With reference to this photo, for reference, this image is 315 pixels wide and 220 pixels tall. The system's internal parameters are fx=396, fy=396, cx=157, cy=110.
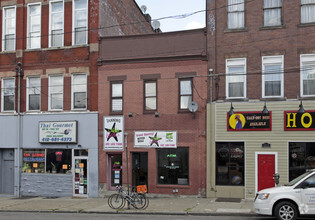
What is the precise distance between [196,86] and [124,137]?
185 inches

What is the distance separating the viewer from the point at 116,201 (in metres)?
17.4

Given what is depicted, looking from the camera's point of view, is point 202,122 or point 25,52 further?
point 25,52

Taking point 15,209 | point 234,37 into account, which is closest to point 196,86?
point 234,37

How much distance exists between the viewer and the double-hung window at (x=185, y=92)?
2027 cm

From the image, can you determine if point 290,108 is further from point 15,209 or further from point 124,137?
point 15,209

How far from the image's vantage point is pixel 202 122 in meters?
19.9

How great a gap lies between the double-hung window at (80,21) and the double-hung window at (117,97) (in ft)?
10.8

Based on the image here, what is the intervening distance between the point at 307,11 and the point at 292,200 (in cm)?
1000

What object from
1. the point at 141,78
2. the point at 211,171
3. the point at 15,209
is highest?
the point at 141,78

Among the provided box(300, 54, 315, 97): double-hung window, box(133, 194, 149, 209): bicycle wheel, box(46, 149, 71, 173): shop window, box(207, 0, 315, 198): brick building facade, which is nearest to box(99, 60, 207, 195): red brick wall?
box(207, 0, 315, 198): brick building facade

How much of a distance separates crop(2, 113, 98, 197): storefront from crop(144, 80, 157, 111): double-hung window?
2.99m

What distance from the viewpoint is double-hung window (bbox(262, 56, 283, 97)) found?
19011 mm

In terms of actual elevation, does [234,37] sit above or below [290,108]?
above

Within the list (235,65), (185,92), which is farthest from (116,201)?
(235,65)
